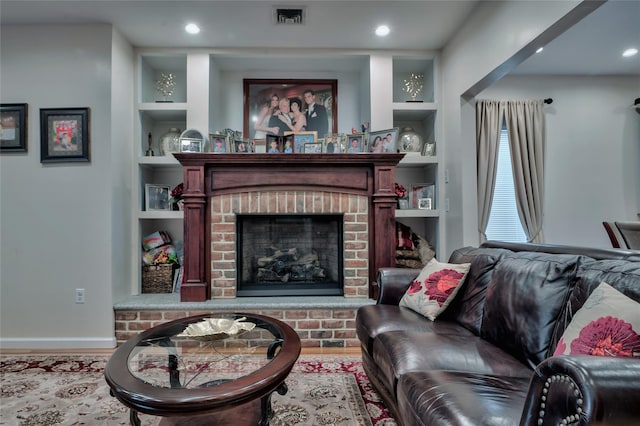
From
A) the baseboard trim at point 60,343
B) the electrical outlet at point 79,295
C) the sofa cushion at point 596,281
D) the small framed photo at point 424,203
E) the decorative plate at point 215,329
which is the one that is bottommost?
the baseboard trim at point 60,343

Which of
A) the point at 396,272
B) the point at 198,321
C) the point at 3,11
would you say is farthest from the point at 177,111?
the point at 396,272

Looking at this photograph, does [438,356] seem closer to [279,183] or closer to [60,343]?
[279,183]

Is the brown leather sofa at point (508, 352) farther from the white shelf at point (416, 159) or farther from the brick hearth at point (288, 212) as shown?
the white shelf at point (416, 159)

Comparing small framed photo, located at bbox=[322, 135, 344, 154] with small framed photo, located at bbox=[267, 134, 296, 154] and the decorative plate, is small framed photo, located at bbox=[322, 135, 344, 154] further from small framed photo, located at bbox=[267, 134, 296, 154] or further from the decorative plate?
the decorative plate

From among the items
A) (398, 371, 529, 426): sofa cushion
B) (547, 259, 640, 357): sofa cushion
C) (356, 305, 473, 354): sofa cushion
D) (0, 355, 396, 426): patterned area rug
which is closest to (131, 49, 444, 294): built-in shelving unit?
(0, 355, 396, 426): patterned area rug

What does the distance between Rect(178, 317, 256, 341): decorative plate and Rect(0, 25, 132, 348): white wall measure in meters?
1.63

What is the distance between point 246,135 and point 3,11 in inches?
83.6

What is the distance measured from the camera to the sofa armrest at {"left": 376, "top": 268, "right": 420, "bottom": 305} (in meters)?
2.17

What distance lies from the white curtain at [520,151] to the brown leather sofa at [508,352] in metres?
1.82

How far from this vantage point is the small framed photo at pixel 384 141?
3016 mm

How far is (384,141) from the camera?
10.0ft

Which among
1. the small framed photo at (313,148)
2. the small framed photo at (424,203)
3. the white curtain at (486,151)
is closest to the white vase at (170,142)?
the small framed photo at (313,148)

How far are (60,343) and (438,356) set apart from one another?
305 cm

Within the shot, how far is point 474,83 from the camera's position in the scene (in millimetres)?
2652
